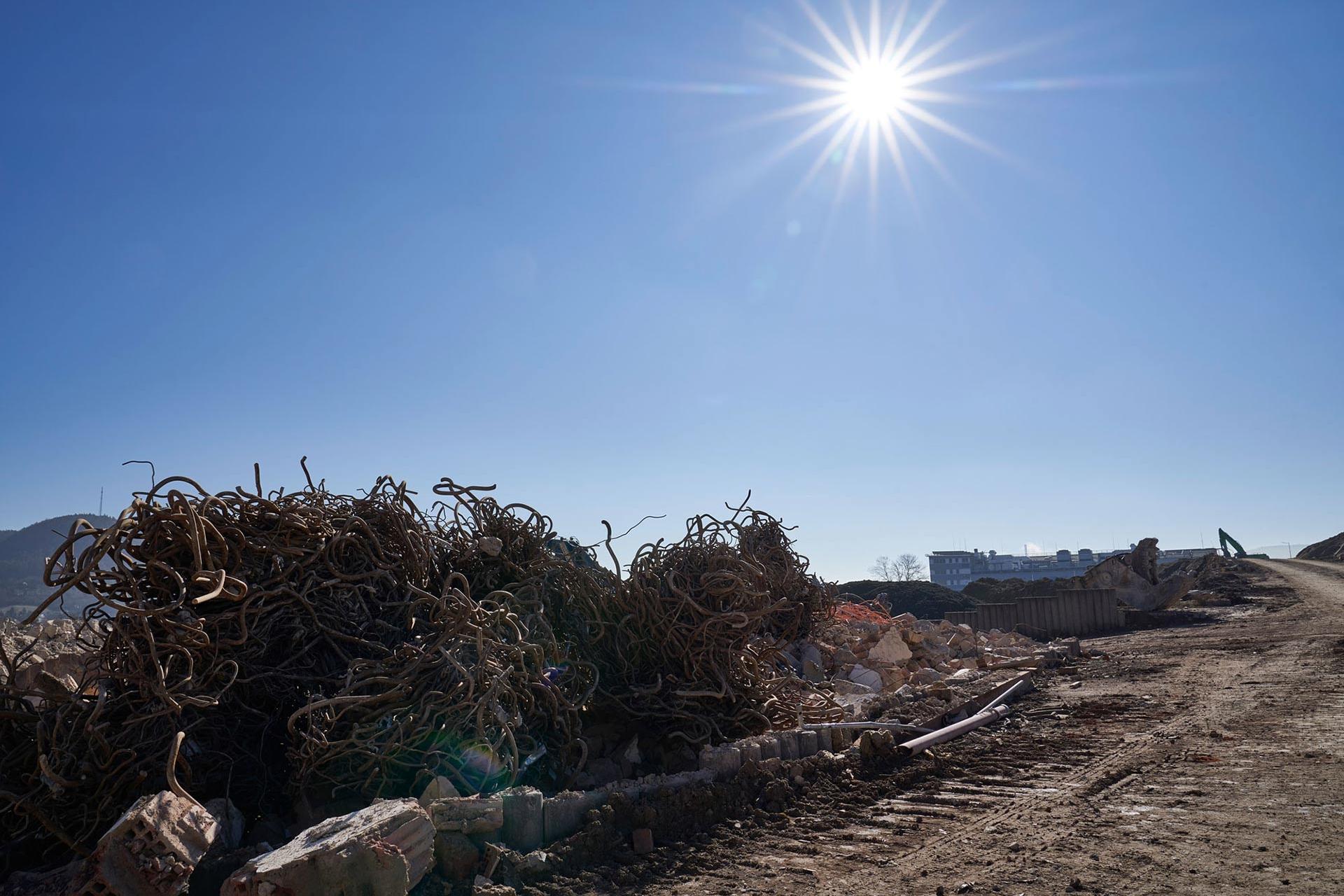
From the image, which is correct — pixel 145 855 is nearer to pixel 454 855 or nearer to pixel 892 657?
pixel 454 855

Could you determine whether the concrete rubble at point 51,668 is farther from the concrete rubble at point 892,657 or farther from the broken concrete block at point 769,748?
the concrete rubble at point 892,657

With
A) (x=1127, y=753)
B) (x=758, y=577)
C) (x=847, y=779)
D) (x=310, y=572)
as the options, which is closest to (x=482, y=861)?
(x=310, y=572)

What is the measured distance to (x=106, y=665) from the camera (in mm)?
3768

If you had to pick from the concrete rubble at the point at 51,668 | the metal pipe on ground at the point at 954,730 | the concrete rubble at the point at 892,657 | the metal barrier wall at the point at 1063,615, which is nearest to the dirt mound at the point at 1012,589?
the metal barrier wall at the point at 1063,615

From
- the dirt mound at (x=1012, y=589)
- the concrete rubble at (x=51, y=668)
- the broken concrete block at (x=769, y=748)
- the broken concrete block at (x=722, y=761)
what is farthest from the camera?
the dirt mound at (x=1012, y=589)

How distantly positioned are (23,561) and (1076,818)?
137 ft

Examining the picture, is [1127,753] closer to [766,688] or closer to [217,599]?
[766,688]

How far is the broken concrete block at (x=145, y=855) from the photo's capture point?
2.71 meters

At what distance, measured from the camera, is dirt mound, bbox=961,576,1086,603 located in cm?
2219

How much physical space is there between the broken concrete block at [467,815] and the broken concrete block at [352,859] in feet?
0.94

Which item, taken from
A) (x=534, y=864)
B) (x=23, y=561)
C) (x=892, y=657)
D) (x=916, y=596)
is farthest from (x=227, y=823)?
(x=23, y=561)

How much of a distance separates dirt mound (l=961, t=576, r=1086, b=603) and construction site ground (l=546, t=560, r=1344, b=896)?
15.1 m

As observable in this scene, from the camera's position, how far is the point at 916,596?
24.6 m

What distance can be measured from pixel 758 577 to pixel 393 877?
137 inches
